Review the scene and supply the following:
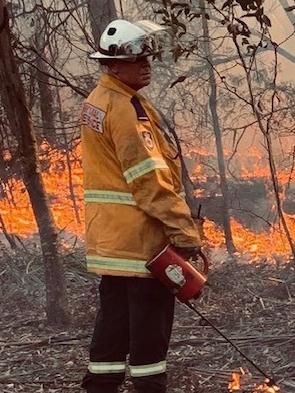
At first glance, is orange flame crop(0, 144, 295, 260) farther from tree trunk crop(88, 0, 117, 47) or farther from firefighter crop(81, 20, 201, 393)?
firefighter crop(81, 20, 201, 393)

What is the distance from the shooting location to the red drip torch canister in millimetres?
2920

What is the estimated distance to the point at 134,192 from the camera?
2922 millimetres

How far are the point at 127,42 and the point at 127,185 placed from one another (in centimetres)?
64

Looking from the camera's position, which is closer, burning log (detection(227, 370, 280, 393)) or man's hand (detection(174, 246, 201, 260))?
man's hand (detection(174, 246, 201, 260))

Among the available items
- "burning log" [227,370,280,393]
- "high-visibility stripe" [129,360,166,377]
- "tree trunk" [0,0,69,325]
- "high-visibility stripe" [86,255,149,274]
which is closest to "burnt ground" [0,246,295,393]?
"burning log" [227,370,280,393]

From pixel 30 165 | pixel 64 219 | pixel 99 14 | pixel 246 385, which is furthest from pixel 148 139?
pixel 64 219

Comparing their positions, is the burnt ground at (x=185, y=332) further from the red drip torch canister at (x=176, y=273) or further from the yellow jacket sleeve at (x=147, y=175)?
the yellow jacket sleeve at (x=147, y=175)

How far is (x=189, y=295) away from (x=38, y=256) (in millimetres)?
4129

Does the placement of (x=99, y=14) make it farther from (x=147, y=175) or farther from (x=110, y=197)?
(x=147, y=175)

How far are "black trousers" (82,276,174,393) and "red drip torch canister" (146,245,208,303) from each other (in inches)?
3.6

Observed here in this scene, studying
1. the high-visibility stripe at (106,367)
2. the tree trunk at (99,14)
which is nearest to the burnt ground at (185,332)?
the high-visibility stripe at (106,367)

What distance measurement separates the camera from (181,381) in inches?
147

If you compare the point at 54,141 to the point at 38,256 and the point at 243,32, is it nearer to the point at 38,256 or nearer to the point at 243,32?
the point at 38,256

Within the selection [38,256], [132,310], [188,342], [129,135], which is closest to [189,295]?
[132,310]
